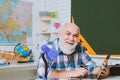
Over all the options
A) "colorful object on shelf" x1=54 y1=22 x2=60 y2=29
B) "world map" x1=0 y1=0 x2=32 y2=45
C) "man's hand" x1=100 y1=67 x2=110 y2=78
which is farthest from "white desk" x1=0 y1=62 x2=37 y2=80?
"man's hand" x1=100 y1=67 x2=110 y2=78

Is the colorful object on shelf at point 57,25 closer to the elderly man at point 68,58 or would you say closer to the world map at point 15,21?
the world map at point 15,21

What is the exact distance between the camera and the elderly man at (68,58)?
1.23 metres

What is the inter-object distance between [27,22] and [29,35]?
8.4 inches

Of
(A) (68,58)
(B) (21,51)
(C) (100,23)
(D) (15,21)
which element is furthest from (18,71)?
(A) (68,58)

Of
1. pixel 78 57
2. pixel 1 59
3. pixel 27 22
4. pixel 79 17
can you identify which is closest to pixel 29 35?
pixel 27 22

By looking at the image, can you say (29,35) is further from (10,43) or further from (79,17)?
(79,17)

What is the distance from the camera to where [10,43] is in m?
3.08

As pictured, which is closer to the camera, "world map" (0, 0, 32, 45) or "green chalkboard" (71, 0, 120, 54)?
"green chalkboard" (71, 0, 120, 54)

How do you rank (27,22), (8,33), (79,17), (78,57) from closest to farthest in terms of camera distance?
1. (78,57)
2. (79,17)
3. (8,33)
4. (27,22)

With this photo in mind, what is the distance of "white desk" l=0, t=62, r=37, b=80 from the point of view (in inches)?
101

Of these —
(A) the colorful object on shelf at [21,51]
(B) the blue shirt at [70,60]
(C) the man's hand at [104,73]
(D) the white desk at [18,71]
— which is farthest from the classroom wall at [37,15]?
(C) the man's hand at [104,73]

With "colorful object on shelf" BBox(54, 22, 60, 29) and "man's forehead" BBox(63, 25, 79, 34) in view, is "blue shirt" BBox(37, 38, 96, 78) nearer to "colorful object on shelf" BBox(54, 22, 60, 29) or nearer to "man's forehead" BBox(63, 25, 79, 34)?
"man's forehead" BBox(63, 25, 79, 34)

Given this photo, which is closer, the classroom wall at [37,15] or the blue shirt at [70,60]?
the blue shirt at [70,60]

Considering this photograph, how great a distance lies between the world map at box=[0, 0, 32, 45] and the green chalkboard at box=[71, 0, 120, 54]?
3.16 ft
